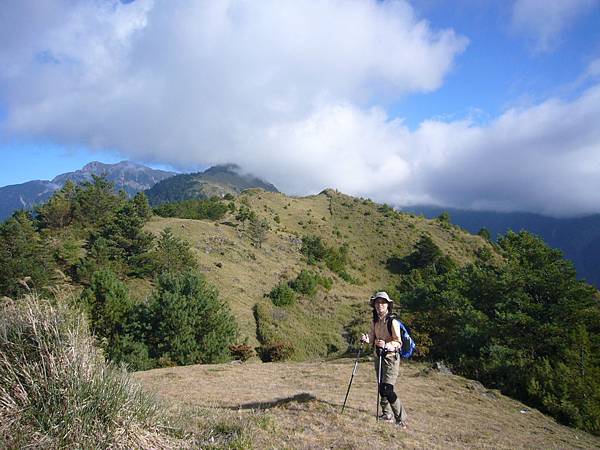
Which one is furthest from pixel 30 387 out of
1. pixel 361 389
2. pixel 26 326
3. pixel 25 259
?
pixel 25 259

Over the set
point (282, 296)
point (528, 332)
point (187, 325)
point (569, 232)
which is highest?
point (569, 232)

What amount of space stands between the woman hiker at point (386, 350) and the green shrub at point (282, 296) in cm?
3010

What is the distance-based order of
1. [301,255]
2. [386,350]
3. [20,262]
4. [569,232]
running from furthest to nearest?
[569,232] < [301,255] < [20,262] < [386,350]

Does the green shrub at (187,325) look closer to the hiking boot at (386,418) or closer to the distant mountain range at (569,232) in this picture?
the hiking boot at (386,418)

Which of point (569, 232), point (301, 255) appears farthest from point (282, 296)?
point (569, 232)

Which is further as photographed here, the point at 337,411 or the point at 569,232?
the point at 569,232

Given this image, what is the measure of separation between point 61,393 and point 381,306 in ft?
16.0

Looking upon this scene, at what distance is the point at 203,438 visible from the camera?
15.2ft

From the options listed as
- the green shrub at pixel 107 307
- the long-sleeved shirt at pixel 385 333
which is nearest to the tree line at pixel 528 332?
the long-sleeved shirt at pixel 385 333

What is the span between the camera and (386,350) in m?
6.44

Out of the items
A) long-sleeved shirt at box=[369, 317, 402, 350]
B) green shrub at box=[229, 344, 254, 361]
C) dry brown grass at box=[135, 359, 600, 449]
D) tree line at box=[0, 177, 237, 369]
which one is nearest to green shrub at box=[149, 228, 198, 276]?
tree line at box=[0, 177, 237, 369]

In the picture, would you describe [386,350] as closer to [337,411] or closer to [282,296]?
[337,411]

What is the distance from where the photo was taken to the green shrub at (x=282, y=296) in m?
36.5

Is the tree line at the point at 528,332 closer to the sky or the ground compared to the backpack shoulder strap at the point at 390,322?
closer to the ground
